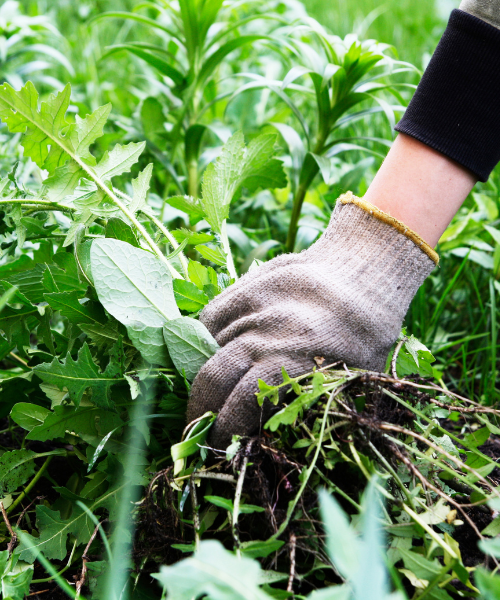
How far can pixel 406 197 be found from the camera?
1.05 m

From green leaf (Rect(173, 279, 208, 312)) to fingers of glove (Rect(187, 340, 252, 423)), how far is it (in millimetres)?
171

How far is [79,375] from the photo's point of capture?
932 millimetres

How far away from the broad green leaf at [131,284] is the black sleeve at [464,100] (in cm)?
60

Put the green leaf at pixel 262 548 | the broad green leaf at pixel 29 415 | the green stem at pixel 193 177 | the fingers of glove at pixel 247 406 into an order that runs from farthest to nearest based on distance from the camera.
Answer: the green stem at pixel 193 177
the broad green leaf at pixel 29 415
the fingers of glove at pixel 247 406
the green leaf at pixel 262 548

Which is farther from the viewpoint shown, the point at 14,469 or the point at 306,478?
the point at 14,469

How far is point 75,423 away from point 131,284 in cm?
30

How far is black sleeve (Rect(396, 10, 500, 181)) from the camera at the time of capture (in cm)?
103

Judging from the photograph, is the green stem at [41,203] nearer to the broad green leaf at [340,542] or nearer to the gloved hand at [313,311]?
the gloved hand at [313,311]

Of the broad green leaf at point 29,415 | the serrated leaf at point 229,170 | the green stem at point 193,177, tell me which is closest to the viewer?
the broad green leaf at point 29,415

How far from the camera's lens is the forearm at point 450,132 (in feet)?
3.38

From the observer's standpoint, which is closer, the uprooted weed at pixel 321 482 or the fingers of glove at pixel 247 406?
the uprooted weed at pixel 321 482

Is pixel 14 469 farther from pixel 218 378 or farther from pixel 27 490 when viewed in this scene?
pixel 218 378

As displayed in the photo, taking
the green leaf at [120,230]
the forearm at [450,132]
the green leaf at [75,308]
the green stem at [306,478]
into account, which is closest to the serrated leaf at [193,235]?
the green leaf at [120,230]

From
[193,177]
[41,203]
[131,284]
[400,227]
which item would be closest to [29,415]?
[131,284]
